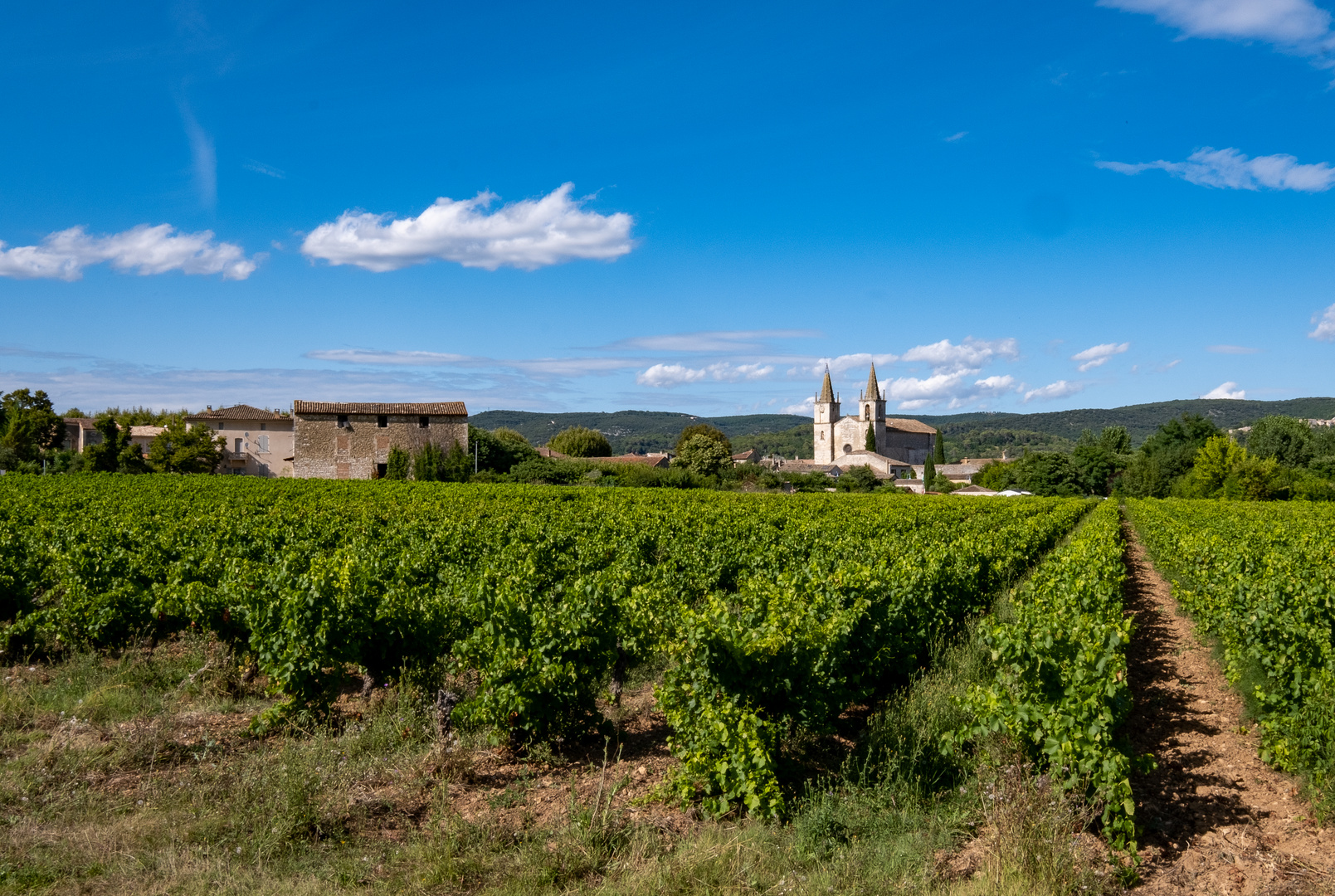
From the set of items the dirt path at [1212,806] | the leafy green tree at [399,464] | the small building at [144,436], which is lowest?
the dirt path at [1212,806]

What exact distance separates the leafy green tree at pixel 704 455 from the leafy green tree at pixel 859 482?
10797mm

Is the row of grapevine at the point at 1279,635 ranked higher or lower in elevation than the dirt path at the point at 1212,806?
higher

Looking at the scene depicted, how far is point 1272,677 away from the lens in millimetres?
7266

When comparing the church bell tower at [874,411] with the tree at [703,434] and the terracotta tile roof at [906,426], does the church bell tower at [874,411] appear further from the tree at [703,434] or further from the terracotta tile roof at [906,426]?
the tree at [703,434]

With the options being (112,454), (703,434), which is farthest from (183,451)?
(703,434)

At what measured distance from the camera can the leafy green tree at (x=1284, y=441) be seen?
265 ft

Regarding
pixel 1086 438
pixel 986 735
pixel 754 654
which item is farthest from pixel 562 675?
pixel 1086 438

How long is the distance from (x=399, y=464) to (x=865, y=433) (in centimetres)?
8025

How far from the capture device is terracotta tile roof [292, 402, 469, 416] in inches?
2240

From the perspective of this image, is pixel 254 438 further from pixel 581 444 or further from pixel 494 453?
pixel 581 444

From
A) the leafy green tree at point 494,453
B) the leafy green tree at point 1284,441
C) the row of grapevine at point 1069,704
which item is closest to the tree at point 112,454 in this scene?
the leafy green tree at point 494,453

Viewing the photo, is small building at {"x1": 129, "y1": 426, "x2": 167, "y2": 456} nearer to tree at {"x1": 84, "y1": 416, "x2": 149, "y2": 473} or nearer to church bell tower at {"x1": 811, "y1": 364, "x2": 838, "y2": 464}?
tree at {"x1": 84, "y1": 416, "x2": 149, "y2": 473}

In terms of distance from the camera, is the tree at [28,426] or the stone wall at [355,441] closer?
the stone wall at [355,441]

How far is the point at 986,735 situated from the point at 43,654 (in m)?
10.1
